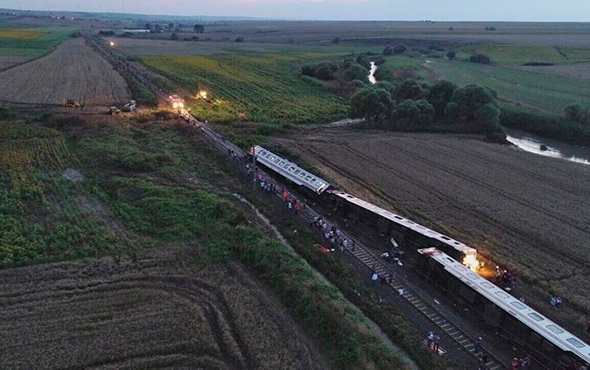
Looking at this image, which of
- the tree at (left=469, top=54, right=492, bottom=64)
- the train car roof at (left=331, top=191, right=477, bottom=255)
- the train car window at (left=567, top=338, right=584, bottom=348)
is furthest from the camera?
the tree at (left=469, top=54, right=492, bottom=64)

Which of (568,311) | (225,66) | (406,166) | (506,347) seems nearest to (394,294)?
(506,347)

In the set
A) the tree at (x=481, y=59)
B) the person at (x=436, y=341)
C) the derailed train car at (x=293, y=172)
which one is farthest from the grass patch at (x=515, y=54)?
the person at (x=436, y=341)

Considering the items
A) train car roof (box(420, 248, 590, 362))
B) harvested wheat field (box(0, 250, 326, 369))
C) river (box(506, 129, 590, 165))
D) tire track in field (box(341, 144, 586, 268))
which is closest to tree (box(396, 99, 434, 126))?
tire track in field (box(341, 144, 586, 268))

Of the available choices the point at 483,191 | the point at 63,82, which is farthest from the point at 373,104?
the point at 63,82

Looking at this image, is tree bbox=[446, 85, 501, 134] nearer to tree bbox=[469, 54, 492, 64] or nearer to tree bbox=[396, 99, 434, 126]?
tree bbox=[396, 99, 434, 126]

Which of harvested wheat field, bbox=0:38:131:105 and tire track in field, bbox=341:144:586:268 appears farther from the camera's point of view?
harvested wheat field, bbox=0:38:131:105

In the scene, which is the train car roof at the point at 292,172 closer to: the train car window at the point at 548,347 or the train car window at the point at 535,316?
the train car window at the point at 535,316

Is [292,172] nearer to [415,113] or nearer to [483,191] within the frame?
[483,191]
